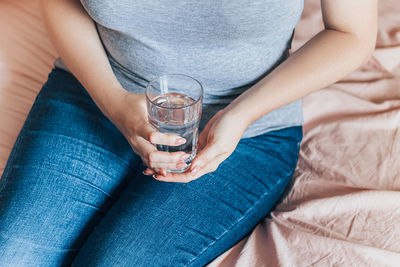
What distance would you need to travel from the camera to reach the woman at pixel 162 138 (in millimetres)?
783

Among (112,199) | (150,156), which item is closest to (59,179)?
(112,199)

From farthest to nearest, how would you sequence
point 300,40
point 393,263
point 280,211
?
1. point 300,40
2. point 280,211
3. point 393,263

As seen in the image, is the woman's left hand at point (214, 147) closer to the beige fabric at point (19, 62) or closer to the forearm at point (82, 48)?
the forearm at point (82, 48)

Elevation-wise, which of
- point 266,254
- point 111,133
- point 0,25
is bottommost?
point 266,254

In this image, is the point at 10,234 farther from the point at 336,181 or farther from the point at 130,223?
the point at 336,181

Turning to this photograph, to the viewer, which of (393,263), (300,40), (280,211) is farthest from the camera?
(300,40)

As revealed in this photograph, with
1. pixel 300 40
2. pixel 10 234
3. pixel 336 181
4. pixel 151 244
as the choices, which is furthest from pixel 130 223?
pixel 300 40

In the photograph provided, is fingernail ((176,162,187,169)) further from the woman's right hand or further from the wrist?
the wrist

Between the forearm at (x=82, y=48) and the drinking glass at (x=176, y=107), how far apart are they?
0.11 meters

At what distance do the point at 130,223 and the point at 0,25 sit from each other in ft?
2.75

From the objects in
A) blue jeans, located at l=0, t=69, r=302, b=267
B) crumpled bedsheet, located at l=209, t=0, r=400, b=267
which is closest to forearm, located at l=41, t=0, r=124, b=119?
blue jeans, located at l=0, t=69, r=302, b=267

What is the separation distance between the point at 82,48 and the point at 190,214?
431mm

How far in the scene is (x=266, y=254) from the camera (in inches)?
33.0

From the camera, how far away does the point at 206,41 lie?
0.81 metres
